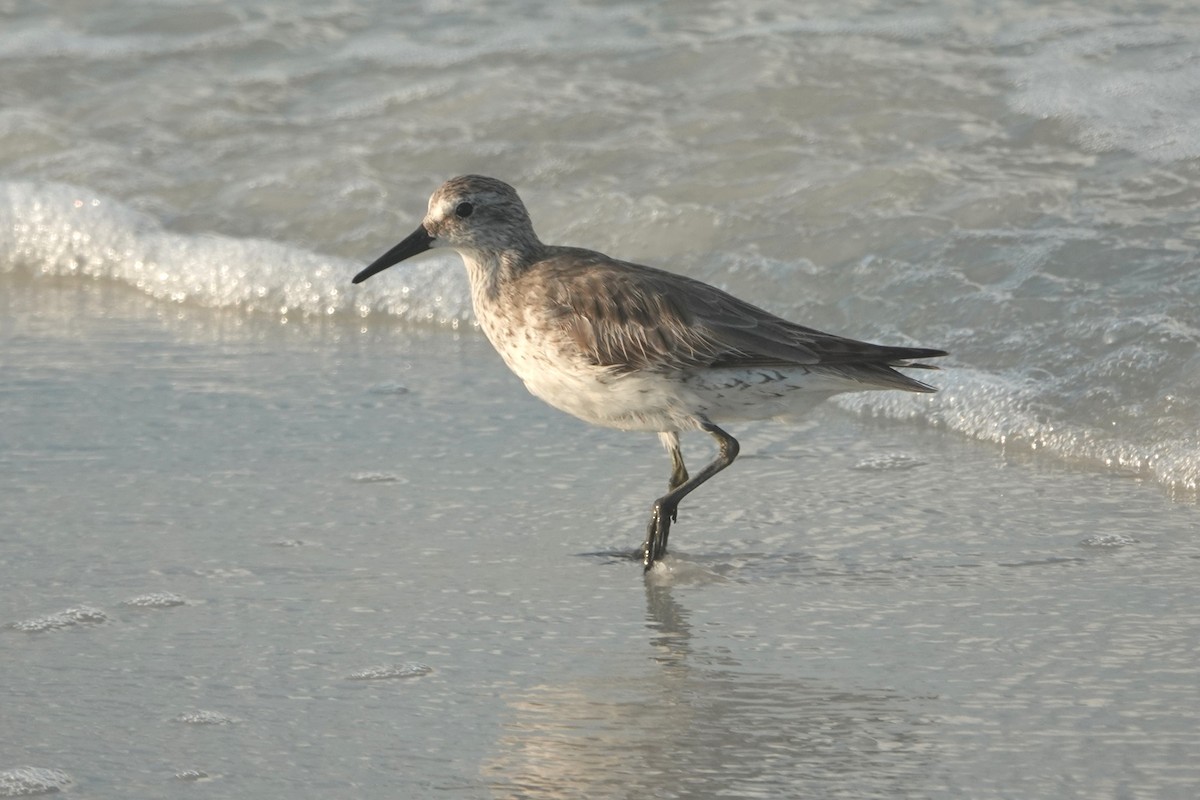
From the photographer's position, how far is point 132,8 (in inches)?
429

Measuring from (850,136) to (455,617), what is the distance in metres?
4.57

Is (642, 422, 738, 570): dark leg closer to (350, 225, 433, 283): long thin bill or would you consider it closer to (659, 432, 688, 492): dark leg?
(659, 432, 688, 492): dark leg

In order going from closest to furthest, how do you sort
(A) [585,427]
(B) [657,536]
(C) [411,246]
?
(B) [657,536] < (C) [411,246] < (A) [585,427]

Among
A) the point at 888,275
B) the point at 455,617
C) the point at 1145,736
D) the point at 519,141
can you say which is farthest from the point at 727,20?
the point at 1145,736

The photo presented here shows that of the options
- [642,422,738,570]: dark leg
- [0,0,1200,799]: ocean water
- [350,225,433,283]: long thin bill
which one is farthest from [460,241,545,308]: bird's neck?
[642,422,738,570]: dark leg

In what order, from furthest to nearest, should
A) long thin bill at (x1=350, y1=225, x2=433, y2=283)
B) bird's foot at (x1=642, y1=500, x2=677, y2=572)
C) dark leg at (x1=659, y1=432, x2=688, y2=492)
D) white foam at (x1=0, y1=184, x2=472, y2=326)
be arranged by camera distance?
white foam at (x1=0, y1=184, x2=472, y2=326), long thin bill at (x1=350, y1=225, x2=433, y2=283), dark leg at (x1=659, y1=432, x2=688, y2=492), bird's foot at (x1=642, y1=500, x2=677, y2=572)

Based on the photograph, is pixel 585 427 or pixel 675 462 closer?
pixel 675 462

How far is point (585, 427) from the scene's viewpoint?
5.87 meters

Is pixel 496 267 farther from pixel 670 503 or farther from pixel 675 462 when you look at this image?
pixel 670 503

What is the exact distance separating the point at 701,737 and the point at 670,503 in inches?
47.3

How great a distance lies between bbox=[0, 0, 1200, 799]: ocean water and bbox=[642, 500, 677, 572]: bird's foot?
0.20 ft

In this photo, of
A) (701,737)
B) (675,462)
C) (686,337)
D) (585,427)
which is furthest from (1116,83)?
(701,737)

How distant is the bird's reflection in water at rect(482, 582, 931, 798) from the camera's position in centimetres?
341

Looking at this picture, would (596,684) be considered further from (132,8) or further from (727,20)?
(132,8)
